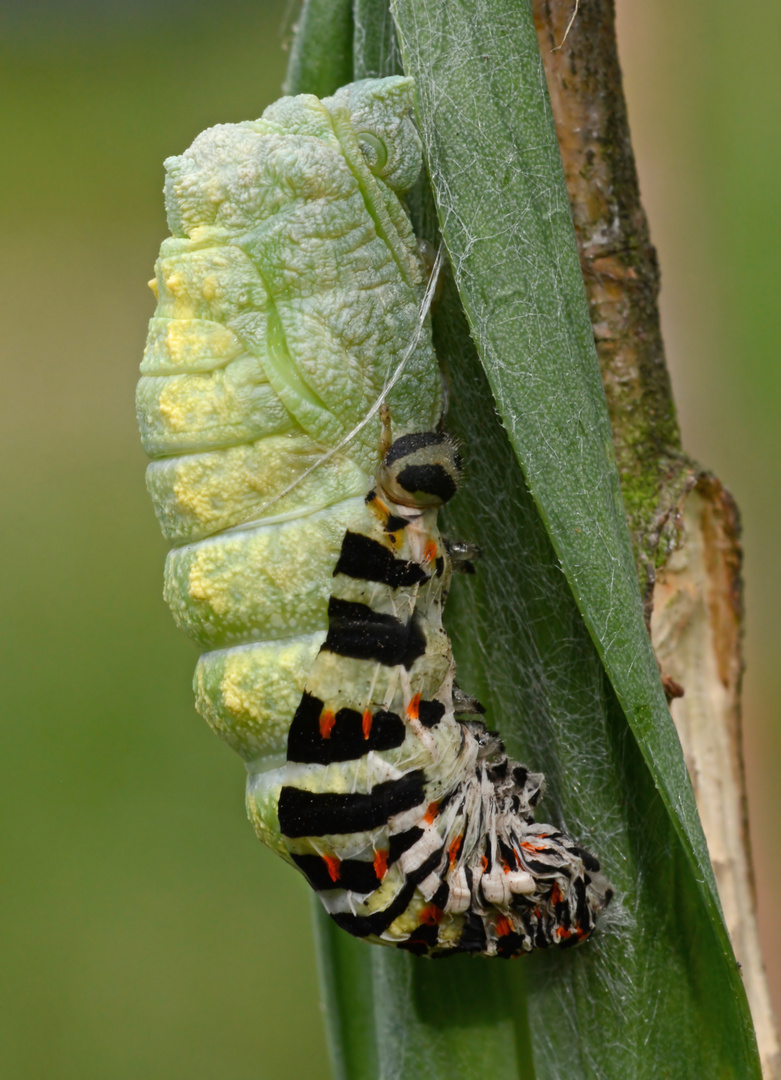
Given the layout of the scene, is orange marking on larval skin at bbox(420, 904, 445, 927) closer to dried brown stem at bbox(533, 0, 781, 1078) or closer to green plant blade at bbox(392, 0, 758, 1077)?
green plant blade at bbox(392, 0, 758, 1077)

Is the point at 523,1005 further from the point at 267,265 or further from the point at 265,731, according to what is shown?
the point at 267,265

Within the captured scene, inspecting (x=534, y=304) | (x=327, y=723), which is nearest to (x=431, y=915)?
(x=327, y=723)

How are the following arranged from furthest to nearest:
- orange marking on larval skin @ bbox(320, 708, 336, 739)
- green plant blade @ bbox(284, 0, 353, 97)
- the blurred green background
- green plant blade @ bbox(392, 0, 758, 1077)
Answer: the blurred green background < green plant blade @ bbox(284, 0, 353, 97) < orange marking on larval skin @ bbox(320, 708, 336, 739) < green plant blade @ bbox(392, 0, 758, 1077)

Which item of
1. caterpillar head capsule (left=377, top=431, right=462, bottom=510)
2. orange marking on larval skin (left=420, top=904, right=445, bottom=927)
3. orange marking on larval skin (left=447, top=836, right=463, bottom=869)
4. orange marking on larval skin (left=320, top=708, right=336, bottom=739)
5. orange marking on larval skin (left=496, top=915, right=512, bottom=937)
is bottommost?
orange marking on larval skin (left=496, top=915, right=512, bottom=937)

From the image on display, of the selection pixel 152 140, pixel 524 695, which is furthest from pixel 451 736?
pixel 152 140

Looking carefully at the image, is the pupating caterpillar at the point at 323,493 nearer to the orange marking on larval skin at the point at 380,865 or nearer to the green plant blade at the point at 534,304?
the orange marking on larval skin at the point at 380,865

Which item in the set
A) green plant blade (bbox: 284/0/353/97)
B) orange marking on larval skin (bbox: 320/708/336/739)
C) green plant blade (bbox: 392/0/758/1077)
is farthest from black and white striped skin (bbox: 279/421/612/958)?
green plant blade (bbox: 284/0/353/97)

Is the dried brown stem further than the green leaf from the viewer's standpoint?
Yes

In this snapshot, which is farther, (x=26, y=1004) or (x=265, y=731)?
(x=26, y=1004)
